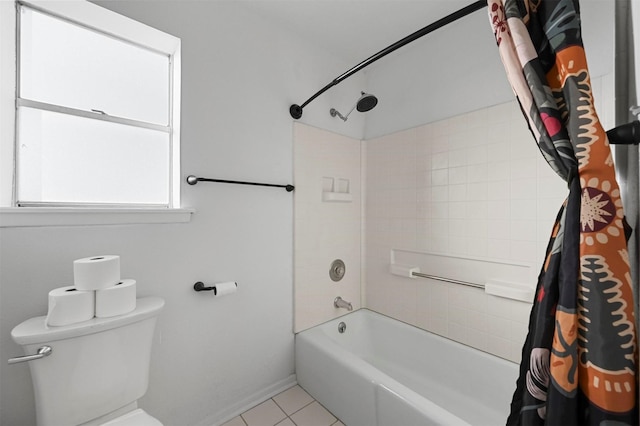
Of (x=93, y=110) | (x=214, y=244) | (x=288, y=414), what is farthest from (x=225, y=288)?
(x=93, y=110)

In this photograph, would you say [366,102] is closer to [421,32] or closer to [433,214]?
[421,32]

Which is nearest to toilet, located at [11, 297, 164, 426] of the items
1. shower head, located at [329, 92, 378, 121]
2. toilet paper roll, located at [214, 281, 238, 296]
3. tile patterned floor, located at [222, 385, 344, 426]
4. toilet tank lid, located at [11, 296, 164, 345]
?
toilet tank lid, located at [11, 296, 164, 345]

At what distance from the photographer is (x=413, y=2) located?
1.53 m

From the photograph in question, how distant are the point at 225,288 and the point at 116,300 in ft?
1.61

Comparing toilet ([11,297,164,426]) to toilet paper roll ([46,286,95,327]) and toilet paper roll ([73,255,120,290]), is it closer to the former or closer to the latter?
toilet paper roll ([46,286,95,327])

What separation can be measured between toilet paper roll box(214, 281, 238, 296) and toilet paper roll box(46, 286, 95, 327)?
52cm

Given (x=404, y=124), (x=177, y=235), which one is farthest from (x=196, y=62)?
(x=404, y=124)

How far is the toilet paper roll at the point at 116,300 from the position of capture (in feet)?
3.19

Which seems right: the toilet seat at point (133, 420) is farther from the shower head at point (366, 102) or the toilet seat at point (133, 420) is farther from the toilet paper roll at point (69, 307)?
the shower head at point (366, 102)

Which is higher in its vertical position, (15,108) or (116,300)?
(15,108)

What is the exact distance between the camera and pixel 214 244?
4.75ft

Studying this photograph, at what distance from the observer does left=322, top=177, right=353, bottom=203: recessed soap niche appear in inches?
76.9

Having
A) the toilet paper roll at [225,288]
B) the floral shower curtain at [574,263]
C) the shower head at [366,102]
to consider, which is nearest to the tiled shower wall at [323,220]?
the shower head at [366,102]

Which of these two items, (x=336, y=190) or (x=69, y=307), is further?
(x=336, y=190)
